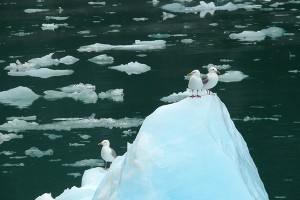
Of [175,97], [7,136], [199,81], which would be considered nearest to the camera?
[199,81]

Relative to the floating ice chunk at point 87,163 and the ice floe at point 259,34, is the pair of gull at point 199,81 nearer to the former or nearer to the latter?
the floating ice chunk at point 87,163

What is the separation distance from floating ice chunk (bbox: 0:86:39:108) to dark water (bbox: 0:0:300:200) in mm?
287

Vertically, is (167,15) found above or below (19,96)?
above

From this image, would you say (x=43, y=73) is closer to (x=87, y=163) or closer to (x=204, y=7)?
(x=87, y=163)

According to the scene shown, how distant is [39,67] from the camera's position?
793 inches

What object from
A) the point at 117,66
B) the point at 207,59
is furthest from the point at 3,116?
the point at 207,59

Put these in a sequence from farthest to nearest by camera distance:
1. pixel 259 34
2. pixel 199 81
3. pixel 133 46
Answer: pixel 259 34 → pixel 133 46 → pixel 199 81

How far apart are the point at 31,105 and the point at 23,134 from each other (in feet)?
6.90

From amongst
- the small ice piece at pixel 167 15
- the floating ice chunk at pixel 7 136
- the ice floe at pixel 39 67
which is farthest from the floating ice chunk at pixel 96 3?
the floating ice chunk at pixel 7 136

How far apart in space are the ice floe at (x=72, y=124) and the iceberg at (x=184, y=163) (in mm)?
7734

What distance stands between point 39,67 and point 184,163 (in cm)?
1455

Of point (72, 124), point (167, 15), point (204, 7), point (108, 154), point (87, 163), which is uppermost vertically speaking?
point (204, 7)

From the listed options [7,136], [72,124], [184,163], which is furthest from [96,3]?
[184,163]

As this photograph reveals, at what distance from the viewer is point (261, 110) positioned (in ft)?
50.5
